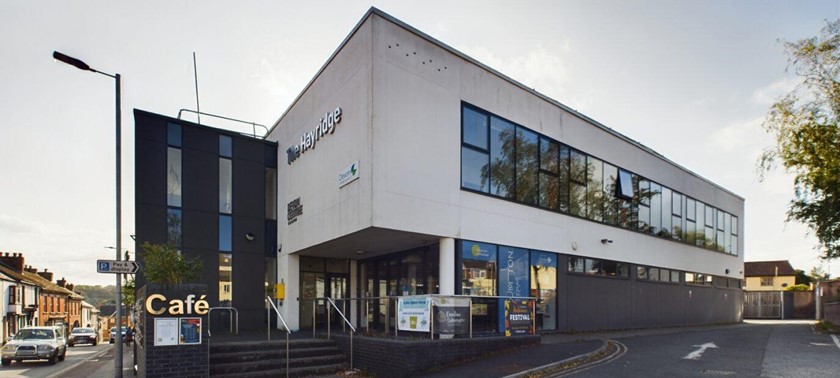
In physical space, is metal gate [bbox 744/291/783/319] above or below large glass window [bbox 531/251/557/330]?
below

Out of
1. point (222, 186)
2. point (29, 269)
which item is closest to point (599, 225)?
point (222, 186)

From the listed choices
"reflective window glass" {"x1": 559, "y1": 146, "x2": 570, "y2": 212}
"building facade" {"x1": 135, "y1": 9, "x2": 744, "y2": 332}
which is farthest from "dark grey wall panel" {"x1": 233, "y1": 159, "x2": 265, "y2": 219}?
"reflective window glass" {"x1": 559, "y1": 146, "x2": 570, "y2": 212}

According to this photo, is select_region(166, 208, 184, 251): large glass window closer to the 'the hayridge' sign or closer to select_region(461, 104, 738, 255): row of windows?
the 'the hayridge' sign

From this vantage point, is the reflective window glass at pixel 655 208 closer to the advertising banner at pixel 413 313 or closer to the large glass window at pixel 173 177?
the advertising banner at pixel 413 313

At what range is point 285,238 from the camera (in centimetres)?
1942

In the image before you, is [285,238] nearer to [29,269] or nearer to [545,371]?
[545,371]

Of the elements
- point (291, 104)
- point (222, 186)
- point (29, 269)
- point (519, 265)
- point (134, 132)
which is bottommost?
point (29, 269)

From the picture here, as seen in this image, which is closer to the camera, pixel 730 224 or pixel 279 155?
pixel 279 155

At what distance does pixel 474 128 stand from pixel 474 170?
3.86 feet

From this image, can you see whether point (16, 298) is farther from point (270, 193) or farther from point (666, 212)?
point (666, 212)

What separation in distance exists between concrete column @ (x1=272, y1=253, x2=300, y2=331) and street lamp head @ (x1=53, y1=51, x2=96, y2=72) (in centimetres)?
910

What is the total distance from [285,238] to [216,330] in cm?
366

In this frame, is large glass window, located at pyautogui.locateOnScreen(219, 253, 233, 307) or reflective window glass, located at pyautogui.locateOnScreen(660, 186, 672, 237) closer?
large glass window, located at pyautogui.locateOnScreen(219, 253, 233, 307)

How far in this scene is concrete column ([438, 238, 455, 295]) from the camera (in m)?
14.4
